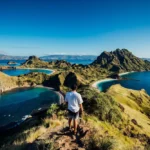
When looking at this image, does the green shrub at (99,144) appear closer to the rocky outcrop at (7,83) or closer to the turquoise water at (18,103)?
the turquoise water at (18,103)

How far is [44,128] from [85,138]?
5.03m

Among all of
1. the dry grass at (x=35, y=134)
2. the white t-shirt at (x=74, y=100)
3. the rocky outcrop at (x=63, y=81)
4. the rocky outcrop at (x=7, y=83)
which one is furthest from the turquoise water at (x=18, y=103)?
the white t-shirt at (x=74, y=100)

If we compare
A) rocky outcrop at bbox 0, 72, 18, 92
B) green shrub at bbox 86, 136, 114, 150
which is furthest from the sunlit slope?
rocky outcrop at bbox 0, 72, 18, 92

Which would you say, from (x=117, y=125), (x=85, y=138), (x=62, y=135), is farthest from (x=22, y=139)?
(x=117, y=125)

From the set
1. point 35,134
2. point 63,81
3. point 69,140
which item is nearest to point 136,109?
point 35,134

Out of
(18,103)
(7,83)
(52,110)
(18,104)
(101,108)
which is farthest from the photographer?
(7,83)

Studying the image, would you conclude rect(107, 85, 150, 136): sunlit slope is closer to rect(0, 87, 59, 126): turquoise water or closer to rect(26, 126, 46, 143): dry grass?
rect(26, 126, 46, 143): dry grass

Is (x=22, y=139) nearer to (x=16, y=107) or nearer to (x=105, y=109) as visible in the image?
(x=105, y=109)

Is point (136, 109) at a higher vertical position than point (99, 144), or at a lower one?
lower

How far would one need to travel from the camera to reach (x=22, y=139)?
1558 centimetres

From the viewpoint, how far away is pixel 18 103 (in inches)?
4899

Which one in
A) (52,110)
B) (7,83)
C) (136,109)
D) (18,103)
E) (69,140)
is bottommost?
(18,103)

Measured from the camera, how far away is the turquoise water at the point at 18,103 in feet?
310

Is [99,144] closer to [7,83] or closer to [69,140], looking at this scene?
[69,140]
